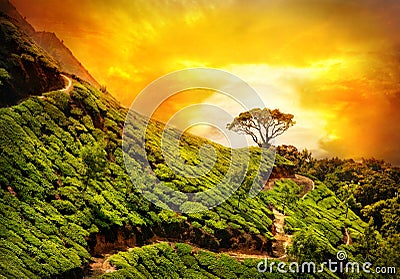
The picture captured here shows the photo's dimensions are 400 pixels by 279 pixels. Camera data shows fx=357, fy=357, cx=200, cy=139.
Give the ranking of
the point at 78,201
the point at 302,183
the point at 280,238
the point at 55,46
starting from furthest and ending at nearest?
the point at 302,183 → the point at 55,46 → the point at 280,238 → the point at 78,201

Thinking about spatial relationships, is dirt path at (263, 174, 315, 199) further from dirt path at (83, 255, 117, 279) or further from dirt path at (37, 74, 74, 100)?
dirt path at (83, 255, 117, 279)

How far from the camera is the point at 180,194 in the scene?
1348 inches

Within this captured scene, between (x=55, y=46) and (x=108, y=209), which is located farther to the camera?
(x=55, y=46)

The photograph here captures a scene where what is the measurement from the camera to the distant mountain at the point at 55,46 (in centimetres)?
4594

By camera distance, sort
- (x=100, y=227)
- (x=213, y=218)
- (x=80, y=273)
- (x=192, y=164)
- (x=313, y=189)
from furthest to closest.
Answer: (x=313, y=189) < (x=192, y=164) < (x=213, y=218) < (x=100, y=227) < (x=80, y=273)

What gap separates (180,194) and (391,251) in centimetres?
2149

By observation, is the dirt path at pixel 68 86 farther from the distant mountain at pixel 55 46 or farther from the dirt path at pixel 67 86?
the distant mountain at pixel 55 46

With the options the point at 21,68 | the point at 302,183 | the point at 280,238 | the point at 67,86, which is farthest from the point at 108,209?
the point at 302,183

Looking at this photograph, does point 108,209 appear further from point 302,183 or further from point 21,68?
point 302,183

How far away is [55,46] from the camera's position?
2008 inches

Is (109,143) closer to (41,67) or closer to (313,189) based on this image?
(41,67)

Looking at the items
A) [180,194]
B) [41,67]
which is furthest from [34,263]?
[41,67]

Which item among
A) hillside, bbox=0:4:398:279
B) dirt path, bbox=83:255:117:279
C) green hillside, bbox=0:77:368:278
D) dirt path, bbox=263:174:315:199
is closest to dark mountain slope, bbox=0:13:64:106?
hillside, bbox=0:4:398:279

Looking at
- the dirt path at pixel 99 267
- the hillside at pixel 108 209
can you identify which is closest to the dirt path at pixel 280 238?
the hillside at pixel 108 209
